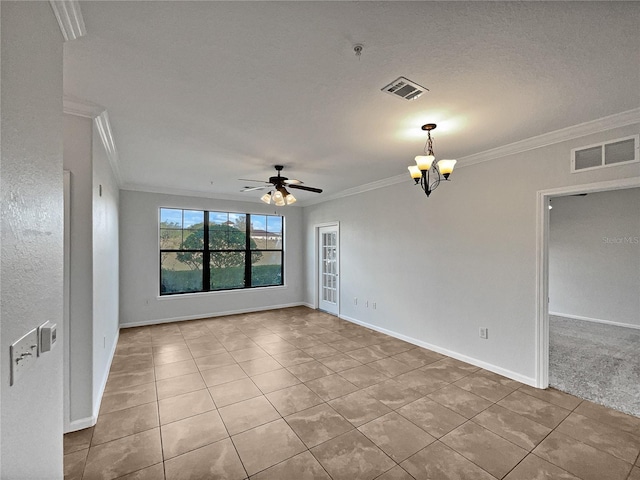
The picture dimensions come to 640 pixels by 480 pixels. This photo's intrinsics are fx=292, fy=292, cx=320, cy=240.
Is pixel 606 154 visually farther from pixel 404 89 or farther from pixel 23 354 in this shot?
pixel 23 354

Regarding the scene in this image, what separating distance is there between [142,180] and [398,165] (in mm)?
4220

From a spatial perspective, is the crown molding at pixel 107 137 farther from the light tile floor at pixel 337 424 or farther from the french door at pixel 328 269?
the french door at pixel 328 269

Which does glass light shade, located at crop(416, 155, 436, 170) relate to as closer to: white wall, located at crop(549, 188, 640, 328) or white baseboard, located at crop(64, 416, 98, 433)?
white baseboard, located at crop(64, 416, 98, 433)

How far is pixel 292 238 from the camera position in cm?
723

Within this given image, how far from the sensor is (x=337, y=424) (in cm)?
246

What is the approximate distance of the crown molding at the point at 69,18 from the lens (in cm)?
134

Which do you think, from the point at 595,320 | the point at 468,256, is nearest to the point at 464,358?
the point at 468,256

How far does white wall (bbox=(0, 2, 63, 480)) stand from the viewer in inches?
35.4

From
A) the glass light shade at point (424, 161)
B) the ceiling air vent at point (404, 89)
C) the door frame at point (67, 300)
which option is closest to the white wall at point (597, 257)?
the glass light shade at point (424, 161)

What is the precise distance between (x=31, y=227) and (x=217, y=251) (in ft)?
17.7

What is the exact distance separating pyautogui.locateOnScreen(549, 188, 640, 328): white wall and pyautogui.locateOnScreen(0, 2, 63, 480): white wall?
7751 mm

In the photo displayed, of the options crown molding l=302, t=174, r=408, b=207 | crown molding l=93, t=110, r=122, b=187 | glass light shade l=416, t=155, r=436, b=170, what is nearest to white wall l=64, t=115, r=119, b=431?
crown molding l=93, t=110, r=122, b=187

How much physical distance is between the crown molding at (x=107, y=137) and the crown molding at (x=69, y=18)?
102 centimetres

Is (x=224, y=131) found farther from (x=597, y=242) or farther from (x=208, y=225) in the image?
(x=597, y=242)
